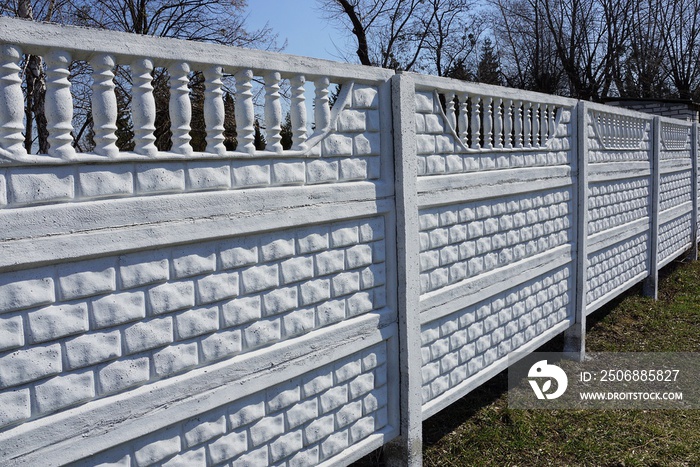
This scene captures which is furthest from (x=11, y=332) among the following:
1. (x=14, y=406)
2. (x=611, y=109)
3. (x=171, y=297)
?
(x=611, y=109)

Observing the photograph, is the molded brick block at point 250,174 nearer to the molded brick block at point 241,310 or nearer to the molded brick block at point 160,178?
the molded brick block at point 160,178

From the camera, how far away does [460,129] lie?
452 centimetres

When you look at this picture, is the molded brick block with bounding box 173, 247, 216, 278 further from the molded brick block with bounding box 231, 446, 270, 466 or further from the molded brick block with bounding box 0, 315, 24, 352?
the molded brick block with bounding box 231, 446, 270, 466

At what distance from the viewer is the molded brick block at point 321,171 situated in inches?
127

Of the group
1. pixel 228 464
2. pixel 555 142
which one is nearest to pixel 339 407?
pixel 228 464

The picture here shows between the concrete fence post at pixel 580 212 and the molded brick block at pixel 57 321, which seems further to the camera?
the concrete fence post at pixel 580 212

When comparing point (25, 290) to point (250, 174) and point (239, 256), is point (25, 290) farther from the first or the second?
point (250, 174)

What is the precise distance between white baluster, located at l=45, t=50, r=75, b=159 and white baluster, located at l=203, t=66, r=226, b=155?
609mm

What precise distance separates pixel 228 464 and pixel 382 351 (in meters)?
1.21

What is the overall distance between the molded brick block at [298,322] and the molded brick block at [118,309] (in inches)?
32.1

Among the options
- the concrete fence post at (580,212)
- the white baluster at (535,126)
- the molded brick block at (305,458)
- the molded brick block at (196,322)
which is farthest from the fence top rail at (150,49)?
the concrete fence post at (580,212)

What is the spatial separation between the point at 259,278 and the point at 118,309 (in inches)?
28.3

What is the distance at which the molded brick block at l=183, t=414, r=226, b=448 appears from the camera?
8.84 feet

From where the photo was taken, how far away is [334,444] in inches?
137
